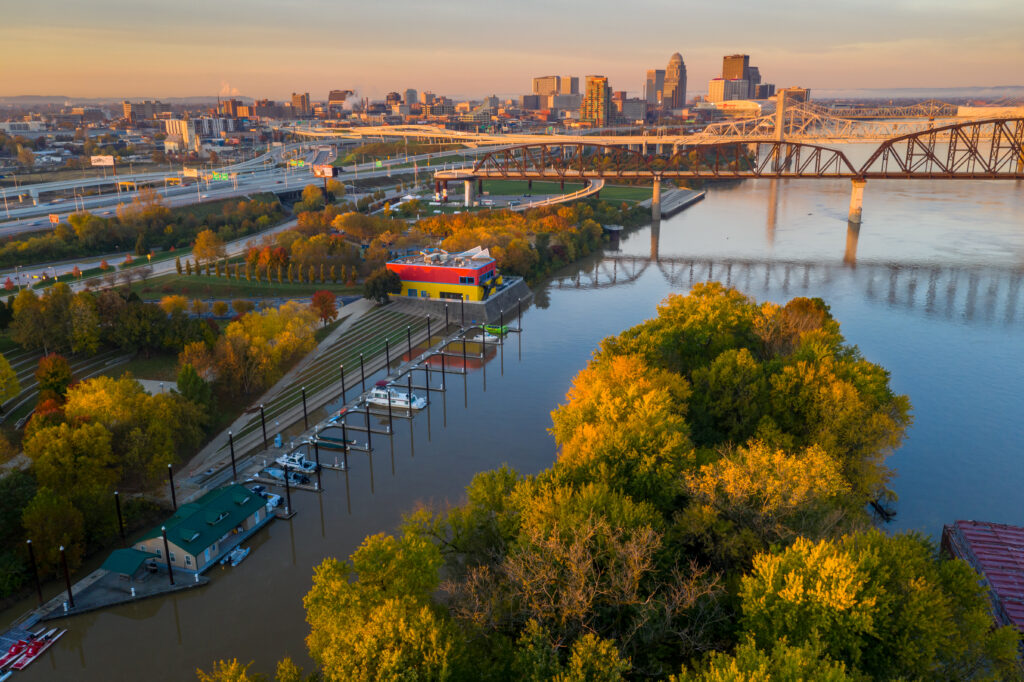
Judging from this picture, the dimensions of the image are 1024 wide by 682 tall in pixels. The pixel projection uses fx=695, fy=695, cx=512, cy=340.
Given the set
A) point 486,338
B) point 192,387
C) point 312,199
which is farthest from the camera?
point 312,199

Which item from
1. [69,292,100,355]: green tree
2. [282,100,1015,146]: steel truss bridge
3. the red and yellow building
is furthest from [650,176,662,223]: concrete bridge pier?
[69,292,100,355]: green tree

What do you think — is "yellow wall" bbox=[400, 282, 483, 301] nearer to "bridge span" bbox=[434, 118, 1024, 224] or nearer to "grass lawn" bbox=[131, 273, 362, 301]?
"grass lawn" bbox=[131, 273, 362, 301]

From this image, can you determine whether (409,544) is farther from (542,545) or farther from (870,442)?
(870,442)

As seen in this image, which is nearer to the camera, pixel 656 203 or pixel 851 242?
pixel 851 242

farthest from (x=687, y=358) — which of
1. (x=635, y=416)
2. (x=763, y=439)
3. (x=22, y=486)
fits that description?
(x=22, y=486)

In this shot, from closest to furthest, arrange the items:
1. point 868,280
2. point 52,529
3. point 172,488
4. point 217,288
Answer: point 52,529 < point 172,488 < point 217,288 < point 868,280

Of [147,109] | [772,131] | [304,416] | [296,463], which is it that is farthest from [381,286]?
[147,109]

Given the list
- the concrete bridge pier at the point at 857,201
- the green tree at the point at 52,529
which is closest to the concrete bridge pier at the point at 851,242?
the concrete bridge pier at the point at 857,201

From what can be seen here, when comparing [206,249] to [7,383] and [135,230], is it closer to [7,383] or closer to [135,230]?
[135,230]
